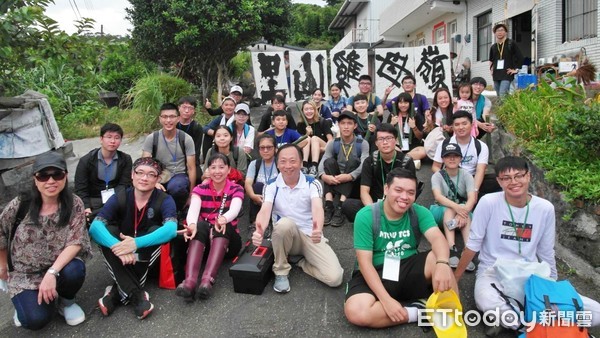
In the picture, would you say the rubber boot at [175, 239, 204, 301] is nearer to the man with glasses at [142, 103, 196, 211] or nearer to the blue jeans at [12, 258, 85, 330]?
the blue jeans at [12, 258, 85, 330]

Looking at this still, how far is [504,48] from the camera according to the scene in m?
7.80

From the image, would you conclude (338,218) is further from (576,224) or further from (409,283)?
(576,224)

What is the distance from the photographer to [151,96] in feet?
34.4

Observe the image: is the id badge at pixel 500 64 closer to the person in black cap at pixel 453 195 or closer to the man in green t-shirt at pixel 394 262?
the person in black cap at pixel 453 195

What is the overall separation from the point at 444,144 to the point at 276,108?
10.2ft

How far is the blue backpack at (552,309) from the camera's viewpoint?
2488 millimetres

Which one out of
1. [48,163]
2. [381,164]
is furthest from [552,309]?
[48,163]

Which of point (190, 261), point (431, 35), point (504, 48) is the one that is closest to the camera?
point (190, 261)

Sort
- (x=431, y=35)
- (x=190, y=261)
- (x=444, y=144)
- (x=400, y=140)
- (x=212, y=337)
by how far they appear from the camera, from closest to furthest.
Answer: (x=212, y=337) → (x=190, y=261) → (x=444, y=144) → (x=400, y=140) → (x=431, y=35)

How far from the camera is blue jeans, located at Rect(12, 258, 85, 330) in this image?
3080 mm

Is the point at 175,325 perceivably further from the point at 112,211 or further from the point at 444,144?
the point at 444,144

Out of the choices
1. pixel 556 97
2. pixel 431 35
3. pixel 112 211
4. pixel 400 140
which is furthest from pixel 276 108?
pixel 431 35

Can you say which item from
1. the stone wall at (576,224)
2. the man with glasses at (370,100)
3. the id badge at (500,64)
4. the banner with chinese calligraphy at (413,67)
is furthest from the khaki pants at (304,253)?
the banner with chinese calligraphy at (413,67)

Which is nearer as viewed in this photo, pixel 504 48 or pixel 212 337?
pixel 212 337
